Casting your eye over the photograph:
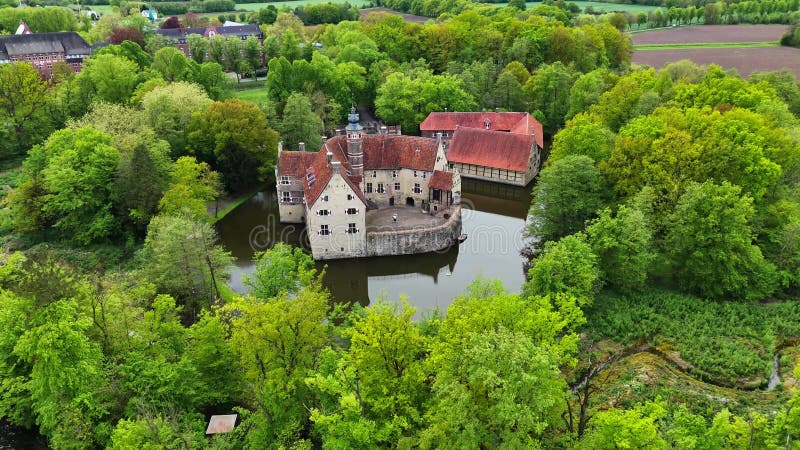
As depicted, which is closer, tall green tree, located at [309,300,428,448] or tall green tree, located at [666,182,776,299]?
tall green tree, located at [309,300,428,448]

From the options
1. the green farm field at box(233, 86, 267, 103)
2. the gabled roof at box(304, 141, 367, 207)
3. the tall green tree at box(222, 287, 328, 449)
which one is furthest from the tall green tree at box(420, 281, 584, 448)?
the green farm field at box(233, 86, 267, 103)

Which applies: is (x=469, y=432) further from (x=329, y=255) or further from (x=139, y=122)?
(x=139, y=122)

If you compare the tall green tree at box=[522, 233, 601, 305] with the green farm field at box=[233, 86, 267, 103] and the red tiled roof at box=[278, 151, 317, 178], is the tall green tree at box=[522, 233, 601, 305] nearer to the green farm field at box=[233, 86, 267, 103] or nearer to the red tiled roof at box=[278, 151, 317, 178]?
the red tiled roof at box=[278, 151, 317, 178]

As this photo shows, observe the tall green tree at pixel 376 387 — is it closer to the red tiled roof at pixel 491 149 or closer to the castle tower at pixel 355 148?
the castle tower at pixel 355 148

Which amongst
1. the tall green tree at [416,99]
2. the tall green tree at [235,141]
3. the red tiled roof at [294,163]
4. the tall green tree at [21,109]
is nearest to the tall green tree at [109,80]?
the tall green tree at [21,109]

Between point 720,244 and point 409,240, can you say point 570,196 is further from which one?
point 409,240
